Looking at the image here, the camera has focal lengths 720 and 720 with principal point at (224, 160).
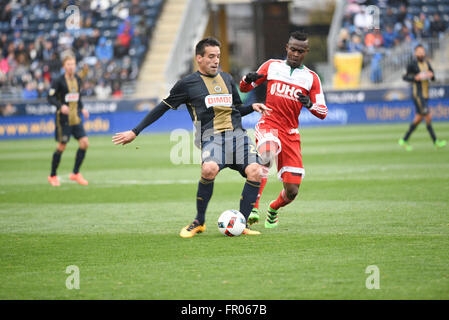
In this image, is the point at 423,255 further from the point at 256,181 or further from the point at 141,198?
the point at 141,198

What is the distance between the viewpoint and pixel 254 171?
762 centimetres

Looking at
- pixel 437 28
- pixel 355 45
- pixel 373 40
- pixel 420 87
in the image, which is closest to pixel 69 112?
pixel 420 87

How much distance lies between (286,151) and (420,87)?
11124 millimetres

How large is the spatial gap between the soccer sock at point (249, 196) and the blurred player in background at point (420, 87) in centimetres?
1080

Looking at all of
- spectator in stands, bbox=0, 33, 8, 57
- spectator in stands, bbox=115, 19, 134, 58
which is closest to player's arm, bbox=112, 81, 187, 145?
spectator in stands, bbox=115, 19, 134, 58

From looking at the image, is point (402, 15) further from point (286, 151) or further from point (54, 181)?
point (286, 151)

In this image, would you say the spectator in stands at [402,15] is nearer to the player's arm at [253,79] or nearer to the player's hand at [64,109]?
the player's hand at [64,109]

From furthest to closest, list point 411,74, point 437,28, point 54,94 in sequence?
point 437,28 < point 411,74 < point 54,94

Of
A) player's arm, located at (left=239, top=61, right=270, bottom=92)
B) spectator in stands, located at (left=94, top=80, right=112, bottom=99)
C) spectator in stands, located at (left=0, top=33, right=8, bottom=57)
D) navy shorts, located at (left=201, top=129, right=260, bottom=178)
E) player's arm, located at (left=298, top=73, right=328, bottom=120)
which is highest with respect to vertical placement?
player's arm, located at (left=239, top=61, right=270, bottom=92)

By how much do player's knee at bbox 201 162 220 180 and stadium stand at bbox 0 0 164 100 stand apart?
23.5m

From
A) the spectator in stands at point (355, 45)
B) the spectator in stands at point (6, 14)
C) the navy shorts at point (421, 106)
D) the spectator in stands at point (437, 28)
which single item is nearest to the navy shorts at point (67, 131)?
the navy shorts at point (421, 106)

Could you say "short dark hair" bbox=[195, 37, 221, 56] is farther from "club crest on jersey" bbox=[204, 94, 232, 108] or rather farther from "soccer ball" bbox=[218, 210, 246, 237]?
"soccer ball" bbox=[218, 210, 246, 237]

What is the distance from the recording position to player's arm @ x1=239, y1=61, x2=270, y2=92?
26.0 ft

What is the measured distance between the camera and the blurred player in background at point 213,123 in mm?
7617
